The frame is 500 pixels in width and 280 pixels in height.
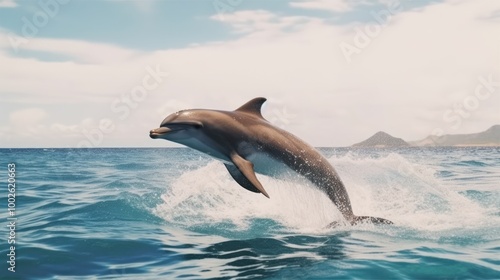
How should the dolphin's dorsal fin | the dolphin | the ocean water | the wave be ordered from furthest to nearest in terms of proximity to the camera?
the wave, the dolphin's dorsal fin, the dolphin, the ocean water

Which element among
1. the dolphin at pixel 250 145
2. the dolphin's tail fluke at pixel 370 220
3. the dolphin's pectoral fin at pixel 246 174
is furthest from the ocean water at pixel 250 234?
the dolphin's pectoral fin at pixel 246 174

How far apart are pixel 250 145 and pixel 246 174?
938 mm

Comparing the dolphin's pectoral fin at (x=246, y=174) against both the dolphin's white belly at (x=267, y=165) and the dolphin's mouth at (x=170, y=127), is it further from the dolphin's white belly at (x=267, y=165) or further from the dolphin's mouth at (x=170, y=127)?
the dolphin's mouth at (x=170, y=127)

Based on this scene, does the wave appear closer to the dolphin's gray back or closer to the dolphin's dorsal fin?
the dolphin's gray back

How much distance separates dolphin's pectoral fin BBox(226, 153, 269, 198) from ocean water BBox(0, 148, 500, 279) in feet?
3.53

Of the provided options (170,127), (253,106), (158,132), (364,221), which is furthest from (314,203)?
(158,132)

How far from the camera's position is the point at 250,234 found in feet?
33.8

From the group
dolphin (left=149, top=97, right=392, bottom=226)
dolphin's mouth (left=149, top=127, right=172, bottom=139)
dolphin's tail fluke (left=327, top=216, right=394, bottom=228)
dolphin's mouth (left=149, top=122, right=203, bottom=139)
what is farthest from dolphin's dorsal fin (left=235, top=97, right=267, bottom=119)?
dolphin's tail fluke (left=327, top=216, right=394, bottom=228)

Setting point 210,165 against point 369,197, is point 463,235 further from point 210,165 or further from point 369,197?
point 210,165

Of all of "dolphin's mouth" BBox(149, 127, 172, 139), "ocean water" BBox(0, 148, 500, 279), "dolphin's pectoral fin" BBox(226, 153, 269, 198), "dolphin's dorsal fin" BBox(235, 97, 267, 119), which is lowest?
"ocean water" BBox(0, 148, 500, 279)

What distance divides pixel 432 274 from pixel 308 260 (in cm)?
190

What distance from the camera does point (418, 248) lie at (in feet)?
29.0

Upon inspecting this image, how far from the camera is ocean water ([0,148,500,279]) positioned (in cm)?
780

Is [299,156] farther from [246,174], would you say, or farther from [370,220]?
[370,220]
